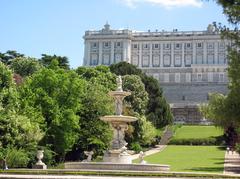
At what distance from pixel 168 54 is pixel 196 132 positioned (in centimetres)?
6428

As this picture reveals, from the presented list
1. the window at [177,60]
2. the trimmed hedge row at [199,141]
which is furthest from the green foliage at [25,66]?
the window at [177,60]

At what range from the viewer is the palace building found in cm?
13125

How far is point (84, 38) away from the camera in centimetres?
14475

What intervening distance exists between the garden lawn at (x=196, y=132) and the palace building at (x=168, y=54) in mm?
45476

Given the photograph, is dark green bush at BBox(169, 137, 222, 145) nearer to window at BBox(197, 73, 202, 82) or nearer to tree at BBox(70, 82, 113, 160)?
tree at BBox(70, 82, 113, 160)

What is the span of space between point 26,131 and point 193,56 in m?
108

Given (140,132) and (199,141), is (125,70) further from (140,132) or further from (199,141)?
(140,132)

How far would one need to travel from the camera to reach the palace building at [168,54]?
131250 mm

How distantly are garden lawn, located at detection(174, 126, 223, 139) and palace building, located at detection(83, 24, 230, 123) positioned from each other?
45.5m

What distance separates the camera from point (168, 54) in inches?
5512

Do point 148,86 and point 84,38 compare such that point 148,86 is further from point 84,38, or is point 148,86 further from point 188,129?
point 84,38

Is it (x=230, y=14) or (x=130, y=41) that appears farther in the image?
(x=130, y=41)

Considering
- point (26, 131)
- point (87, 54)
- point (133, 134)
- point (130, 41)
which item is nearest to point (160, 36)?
point (130, 41)

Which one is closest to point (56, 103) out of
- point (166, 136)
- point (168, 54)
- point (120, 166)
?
point (120, 166)
